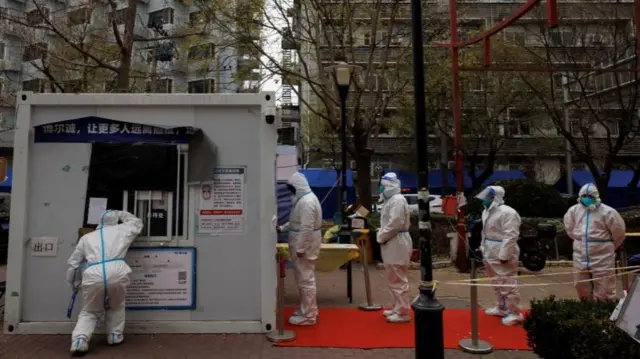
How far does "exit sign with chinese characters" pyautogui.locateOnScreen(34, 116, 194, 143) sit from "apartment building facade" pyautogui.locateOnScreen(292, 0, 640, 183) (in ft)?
27.4

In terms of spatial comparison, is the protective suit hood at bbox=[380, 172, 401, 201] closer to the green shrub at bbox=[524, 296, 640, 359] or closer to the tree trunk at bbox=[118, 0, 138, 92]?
the green shrub at bbox=[524, 296, 640, 359]

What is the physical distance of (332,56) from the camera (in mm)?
13742

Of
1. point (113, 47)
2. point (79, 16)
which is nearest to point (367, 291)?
point (79, 16)

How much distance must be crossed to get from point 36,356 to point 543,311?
5059 millimetres

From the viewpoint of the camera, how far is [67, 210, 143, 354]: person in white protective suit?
17.0 ft

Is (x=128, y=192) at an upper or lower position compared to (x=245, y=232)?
upper

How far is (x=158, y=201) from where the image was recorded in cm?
601

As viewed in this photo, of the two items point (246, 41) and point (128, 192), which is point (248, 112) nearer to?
point (128, 192)

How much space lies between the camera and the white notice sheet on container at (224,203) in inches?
238

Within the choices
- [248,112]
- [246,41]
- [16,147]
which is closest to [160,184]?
[248,112]

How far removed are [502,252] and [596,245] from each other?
1255 mm

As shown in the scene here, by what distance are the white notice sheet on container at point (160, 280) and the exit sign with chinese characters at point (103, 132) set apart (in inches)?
54.2

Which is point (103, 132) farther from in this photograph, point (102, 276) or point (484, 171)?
point (484, 171)

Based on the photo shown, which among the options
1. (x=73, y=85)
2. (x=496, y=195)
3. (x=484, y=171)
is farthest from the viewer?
(x=484, y=171)
